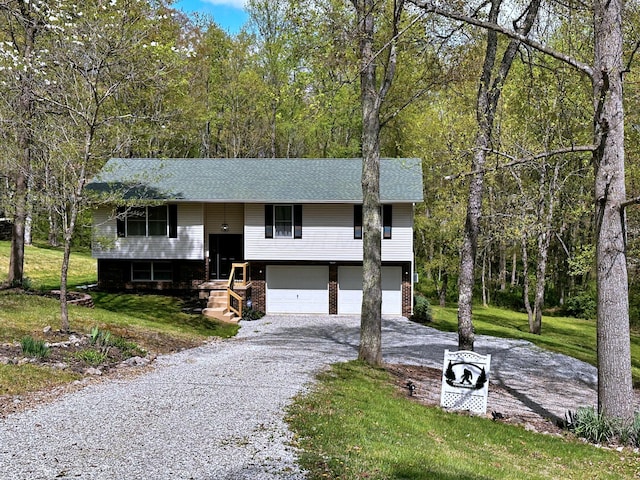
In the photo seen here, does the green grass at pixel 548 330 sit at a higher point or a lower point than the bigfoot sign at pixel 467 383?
lower

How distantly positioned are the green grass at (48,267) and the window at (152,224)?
3.82 metres

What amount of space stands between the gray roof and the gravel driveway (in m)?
8.83

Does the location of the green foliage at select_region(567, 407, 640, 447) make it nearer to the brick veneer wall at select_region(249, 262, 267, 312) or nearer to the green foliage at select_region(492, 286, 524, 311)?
the brick veneer wall at select_region(249, 262, 267, 312)

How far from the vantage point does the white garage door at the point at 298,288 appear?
25.0 metres

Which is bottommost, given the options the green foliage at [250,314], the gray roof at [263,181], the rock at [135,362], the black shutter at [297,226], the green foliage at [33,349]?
the green foliage at [250,314]

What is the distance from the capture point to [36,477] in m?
5.64

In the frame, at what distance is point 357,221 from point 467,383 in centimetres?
1403

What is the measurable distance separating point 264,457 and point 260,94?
109ft

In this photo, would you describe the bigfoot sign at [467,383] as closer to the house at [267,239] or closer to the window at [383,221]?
the house at [267,239]

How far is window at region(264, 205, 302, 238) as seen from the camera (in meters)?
24.4

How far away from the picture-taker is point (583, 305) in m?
32.3

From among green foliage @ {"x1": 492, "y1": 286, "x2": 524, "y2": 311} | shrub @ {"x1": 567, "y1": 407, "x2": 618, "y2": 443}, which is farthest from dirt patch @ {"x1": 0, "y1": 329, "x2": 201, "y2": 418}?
green foliage @ {"x1": 492, "y1": 286, "x2": 524, "y2": 311}

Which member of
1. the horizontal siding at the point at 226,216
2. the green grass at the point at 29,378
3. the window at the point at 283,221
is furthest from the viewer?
the horizontal siding at the point at 226,216

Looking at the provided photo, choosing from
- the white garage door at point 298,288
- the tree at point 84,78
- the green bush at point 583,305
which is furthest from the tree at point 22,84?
the green bush at point 583,305
